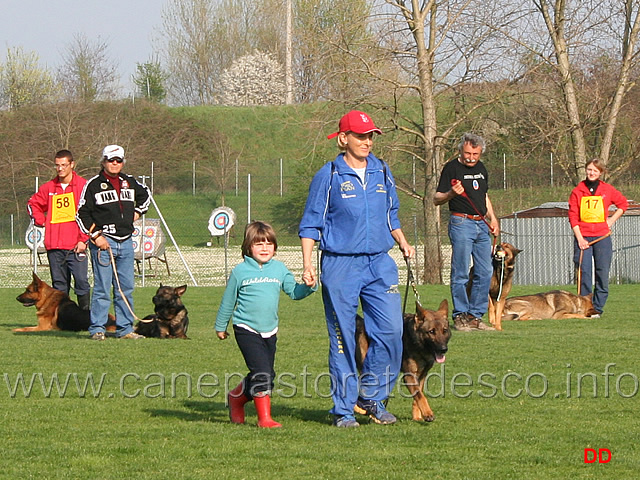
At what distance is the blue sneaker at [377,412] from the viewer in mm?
5664

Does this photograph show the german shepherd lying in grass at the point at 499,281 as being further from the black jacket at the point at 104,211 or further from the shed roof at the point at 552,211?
the shed roof at the point at 552,211

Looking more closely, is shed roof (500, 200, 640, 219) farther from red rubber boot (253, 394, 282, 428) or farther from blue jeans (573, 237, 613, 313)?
red rubber boot (253, 394, 282, 428)

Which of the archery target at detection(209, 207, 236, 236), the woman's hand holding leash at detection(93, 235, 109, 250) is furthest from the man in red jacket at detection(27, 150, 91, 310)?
the archery target at detection(209, 207, 236, 236)

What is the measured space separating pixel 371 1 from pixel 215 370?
15451 mm

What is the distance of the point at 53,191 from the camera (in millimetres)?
11344

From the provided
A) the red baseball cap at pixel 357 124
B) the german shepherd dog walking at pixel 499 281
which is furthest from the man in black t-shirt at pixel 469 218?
the red baseball cap at pixel 357 124

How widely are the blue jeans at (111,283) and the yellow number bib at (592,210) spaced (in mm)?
6060

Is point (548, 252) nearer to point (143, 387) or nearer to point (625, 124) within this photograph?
point (625, 124)

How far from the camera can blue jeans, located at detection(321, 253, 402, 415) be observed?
18.3ft

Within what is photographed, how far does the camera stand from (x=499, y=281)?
1105 cm

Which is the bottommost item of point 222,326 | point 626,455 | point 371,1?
point 626,455

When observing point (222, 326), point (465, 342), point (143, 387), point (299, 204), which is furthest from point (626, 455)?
point (299, 204)

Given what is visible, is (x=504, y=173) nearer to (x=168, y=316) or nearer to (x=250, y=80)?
(x=168, y=316)

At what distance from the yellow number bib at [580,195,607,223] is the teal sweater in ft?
25.4
